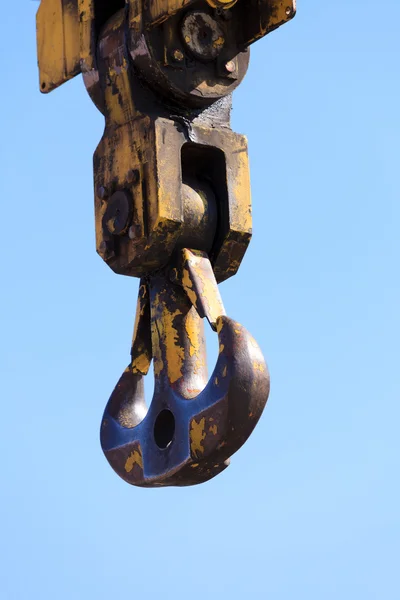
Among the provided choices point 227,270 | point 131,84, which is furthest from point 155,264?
point 131,84

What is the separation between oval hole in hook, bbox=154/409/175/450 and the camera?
4543 millimetres

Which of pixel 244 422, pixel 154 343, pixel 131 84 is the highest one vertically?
pixel 131 84

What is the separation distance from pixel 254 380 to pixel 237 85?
0.97m

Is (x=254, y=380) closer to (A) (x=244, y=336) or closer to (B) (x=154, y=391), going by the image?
(A) (x=244, y=336)

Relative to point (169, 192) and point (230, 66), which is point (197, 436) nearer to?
point (169, 192)

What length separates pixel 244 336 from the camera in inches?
171

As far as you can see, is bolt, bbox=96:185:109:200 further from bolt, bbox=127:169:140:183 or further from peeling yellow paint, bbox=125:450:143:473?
peeling yellow paint, bbox=125:450:143:473

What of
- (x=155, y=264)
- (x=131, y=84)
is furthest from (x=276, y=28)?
(x=155, y=264)

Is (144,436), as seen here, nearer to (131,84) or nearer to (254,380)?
(254,380)

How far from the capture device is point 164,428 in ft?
15.0

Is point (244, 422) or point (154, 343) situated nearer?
point (244, 422)

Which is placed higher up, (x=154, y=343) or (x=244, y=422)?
(x=154, y=343)

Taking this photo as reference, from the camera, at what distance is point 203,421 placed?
14.2 feet

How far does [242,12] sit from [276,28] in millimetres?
146
